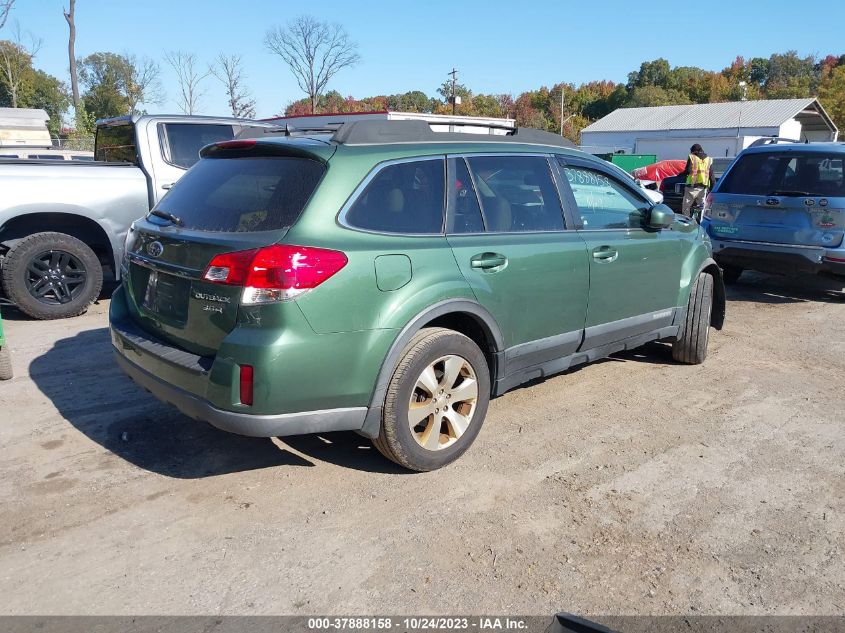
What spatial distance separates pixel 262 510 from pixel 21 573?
1021mm

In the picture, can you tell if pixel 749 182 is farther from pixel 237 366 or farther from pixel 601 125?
pixel 601 125

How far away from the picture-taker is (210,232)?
335 centimetres

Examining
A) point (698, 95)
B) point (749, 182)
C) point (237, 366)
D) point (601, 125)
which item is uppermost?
point (698, 95)

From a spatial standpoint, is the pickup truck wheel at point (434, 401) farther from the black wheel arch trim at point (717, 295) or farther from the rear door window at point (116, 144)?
the rear door window at point (116, 144)

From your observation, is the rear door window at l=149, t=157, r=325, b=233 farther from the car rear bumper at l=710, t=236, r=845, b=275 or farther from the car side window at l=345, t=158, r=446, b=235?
the car rear bumper at l=710, t=236, r=845, b=275

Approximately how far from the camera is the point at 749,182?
333 inches

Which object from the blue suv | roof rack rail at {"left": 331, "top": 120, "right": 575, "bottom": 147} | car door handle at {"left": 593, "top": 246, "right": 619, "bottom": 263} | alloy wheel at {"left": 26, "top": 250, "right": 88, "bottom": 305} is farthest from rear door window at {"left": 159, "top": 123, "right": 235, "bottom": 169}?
the blue suv

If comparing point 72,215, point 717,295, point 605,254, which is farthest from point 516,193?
point 72,215

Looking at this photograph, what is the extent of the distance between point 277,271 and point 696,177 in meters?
12.6

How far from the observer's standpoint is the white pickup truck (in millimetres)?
6340

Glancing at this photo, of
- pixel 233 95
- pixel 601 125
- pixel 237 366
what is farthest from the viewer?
pixel 601 125

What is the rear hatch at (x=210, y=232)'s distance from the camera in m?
3.15

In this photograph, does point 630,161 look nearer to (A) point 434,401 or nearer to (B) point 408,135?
(B) point 408,135

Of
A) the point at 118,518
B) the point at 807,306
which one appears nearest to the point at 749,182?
the point at 807,306
